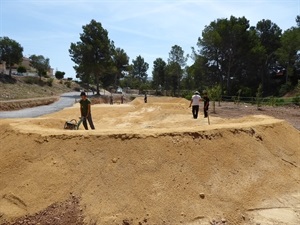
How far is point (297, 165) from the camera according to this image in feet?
35.4

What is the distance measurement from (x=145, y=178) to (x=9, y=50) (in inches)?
2097

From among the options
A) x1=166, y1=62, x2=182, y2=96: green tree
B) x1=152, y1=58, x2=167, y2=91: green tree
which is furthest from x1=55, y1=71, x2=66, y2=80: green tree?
x1=166, y1=62, x2=182, y2=96: green tree

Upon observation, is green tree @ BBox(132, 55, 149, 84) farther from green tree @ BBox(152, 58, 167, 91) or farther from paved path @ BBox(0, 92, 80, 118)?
paved path @ BBox(0, 92, 80, 118)

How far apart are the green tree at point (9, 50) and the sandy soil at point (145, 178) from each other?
49.2 metres

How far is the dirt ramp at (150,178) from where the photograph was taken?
7836 millimetres

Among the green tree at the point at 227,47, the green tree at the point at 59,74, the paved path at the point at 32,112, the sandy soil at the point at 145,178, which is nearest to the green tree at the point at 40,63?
the green tree at the point at 59,74

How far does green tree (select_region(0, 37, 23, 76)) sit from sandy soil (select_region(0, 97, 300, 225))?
49.2 meters

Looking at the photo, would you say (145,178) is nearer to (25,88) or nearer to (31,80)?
(25,88)

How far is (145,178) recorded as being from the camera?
8.43 meters

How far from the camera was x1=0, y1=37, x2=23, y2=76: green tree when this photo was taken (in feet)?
181

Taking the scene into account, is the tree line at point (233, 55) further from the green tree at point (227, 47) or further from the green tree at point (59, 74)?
the green tree at point (59, 74)

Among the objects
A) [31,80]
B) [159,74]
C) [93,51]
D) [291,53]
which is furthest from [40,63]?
[291,53]

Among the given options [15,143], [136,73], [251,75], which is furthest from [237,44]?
[136,73]

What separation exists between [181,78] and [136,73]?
3239 cm
